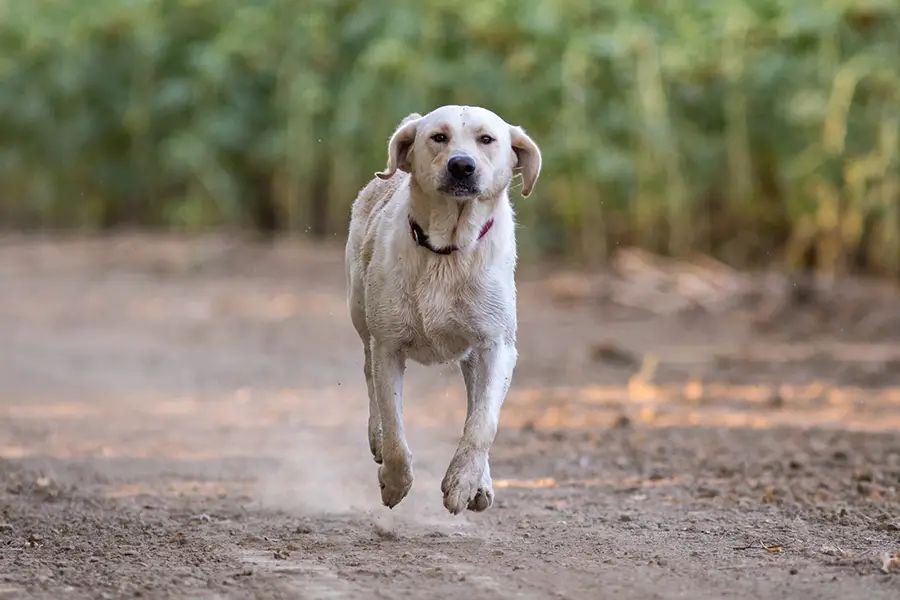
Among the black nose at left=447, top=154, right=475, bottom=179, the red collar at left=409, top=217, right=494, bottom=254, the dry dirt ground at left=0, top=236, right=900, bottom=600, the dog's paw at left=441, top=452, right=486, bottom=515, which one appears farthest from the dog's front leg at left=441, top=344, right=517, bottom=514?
the black nose at left=447, top=154, right=475, bottom=179

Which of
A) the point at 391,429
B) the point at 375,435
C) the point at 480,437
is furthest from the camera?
the point at 375,435

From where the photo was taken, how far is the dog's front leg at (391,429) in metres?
5.54

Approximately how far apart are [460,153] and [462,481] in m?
1.17

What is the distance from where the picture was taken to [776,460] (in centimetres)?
→ 741

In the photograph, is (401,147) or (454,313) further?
(401,147)

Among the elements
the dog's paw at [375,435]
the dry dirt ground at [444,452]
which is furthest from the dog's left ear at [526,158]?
the dry dirt ground at [444,452]

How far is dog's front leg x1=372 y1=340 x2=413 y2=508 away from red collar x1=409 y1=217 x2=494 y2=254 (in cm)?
43

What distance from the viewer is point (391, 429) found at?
219 inches

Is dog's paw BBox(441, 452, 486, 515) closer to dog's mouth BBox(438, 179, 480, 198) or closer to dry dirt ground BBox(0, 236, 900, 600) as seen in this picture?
dry dirt ground BBox(0, 236, 900, 600)

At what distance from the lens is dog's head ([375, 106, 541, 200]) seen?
5.28 metres

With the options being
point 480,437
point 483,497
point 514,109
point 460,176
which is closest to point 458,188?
point 460,176

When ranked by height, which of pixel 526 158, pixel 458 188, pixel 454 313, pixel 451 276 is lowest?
pixel 454 313

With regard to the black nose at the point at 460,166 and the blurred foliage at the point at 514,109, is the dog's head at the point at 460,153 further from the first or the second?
the blurred foliage at the point at 514,109

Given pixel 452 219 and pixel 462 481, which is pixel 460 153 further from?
pixel 462 481
